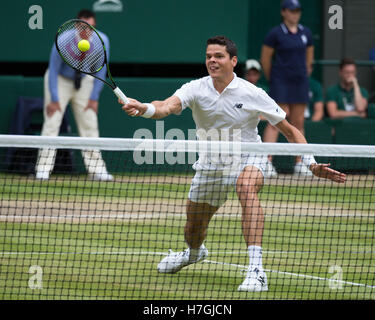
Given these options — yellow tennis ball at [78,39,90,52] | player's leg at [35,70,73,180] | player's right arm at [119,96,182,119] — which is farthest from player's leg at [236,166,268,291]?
player's leg at [35,70,73,180]

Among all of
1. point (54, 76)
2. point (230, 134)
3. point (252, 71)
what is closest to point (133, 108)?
point (230, 134)

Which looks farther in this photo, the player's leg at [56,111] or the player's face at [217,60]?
the player's leg at [56,111]

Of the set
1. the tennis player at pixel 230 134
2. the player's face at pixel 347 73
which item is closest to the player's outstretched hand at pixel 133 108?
the tennis player at pixel 230 134

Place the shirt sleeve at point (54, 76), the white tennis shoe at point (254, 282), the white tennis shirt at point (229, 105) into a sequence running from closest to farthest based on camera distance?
the white tennis shoe at point (254, 282), the white tennis shirt at point (229, 105), the shirt sleeve at point (54, 76)

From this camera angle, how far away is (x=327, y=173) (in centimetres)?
629

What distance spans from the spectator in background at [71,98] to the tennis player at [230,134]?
4.11 metres

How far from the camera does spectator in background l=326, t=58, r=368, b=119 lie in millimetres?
12477

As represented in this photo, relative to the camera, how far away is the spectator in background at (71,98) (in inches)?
433

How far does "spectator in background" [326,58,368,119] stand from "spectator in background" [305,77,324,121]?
102mm

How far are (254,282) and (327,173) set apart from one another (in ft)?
2.97

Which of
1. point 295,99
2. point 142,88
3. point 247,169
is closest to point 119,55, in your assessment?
point 142,88

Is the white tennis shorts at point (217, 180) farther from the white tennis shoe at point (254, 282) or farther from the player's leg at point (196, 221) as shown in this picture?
the white tennis shoe at point (254, 282)

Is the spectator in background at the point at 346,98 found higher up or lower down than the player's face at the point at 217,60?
lower down
